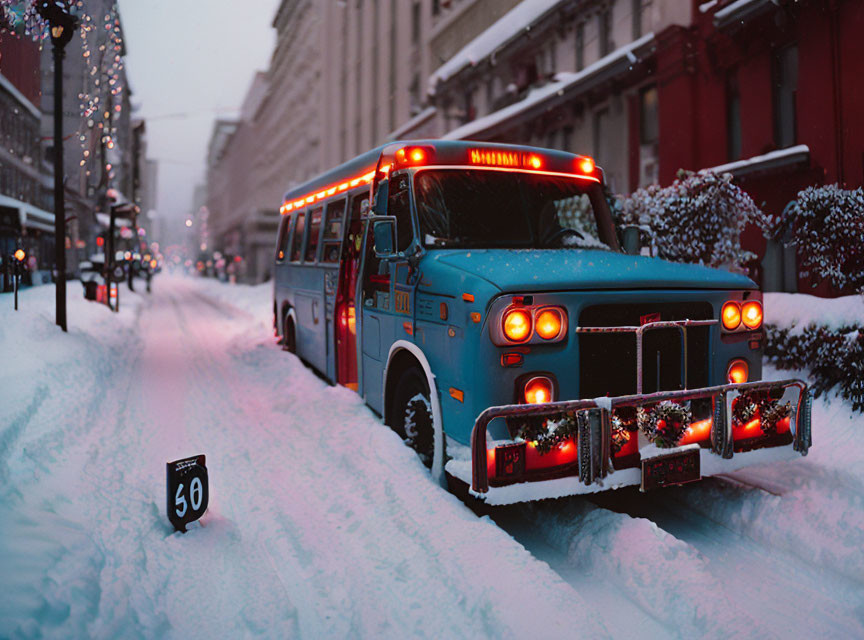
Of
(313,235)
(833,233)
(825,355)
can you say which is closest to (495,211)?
(313,235)

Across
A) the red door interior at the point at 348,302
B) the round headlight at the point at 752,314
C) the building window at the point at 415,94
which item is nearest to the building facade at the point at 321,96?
the building window at the point at 415,94

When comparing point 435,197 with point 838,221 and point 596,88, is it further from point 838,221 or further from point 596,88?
point 596,88

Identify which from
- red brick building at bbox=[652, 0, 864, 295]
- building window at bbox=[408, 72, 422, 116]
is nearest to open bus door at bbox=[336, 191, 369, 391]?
red brick building at bbox=[652, 0, 864, 295]

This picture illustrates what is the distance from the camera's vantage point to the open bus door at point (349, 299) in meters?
6.92

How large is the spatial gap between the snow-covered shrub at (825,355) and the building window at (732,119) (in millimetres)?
8882

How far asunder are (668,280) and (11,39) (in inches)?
302

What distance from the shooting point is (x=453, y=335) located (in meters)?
4.23

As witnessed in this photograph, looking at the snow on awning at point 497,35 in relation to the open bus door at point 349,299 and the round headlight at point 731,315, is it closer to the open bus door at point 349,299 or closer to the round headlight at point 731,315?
the open bus door at point 349,299

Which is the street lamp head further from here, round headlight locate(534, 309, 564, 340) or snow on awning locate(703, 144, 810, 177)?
snow on awning locate(703, 144, 810, 177)

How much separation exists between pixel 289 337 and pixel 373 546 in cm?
714

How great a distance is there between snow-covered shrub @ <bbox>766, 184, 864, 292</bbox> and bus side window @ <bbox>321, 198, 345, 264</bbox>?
215 inches

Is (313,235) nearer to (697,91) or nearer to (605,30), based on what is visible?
(697,91)

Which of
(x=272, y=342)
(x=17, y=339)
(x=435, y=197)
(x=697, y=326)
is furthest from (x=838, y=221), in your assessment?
(x=17, y=339)

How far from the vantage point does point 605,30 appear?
62.8ft
